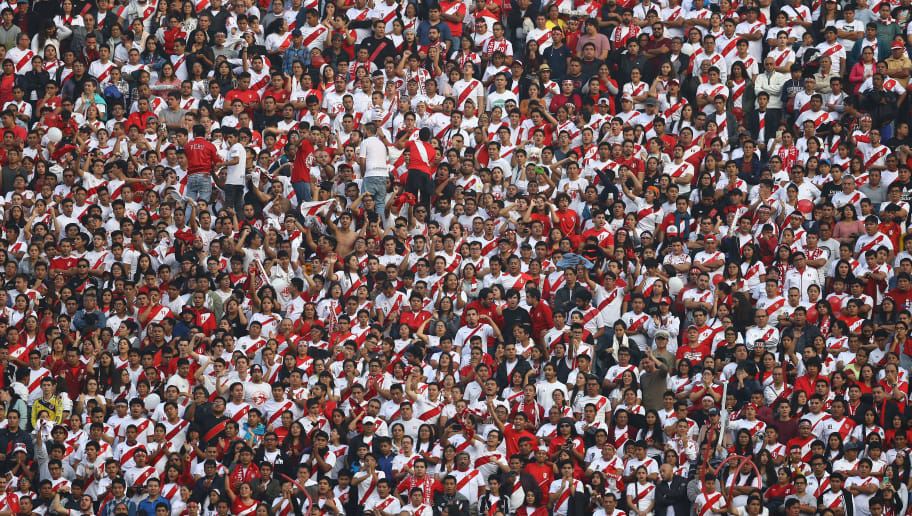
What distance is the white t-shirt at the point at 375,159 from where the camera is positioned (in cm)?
2467

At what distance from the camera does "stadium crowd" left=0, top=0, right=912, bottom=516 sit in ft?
69.9

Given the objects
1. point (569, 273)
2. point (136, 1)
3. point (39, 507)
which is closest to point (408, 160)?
point (569, 273)

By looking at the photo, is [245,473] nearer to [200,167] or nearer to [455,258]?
[455,258]

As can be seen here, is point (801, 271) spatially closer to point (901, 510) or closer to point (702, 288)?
point (702, 288)

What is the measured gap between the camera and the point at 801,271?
2338cm

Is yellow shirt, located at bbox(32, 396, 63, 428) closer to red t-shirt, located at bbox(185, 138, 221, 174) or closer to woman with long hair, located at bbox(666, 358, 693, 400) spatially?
red t-shirt, located at bbox(185, 138, 221, 174)

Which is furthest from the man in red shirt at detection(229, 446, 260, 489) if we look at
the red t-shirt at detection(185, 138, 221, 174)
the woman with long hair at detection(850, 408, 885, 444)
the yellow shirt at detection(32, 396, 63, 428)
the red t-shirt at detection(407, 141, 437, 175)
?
the woman with long hair at detection(850, 408, 885, 444)

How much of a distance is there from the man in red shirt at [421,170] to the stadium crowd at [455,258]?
2.3 inches

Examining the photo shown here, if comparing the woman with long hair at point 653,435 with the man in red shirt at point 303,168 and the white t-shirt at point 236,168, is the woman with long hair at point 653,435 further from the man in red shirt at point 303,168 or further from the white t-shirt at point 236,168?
the white t-shirt at point 236,168

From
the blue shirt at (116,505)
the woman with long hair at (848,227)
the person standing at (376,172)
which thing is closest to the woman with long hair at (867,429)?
the woman with long hair at (848,227)

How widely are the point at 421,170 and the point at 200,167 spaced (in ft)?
9.89

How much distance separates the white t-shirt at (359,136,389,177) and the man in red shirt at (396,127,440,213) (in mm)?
408

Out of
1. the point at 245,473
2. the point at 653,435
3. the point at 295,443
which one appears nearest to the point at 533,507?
the point at 653,435

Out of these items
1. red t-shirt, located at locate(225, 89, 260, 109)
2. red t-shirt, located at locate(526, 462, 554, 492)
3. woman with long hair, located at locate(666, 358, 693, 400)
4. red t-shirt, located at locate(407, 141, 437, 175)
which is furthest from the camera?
red t-shirt, located at locate(225, 89, 260, 109)
